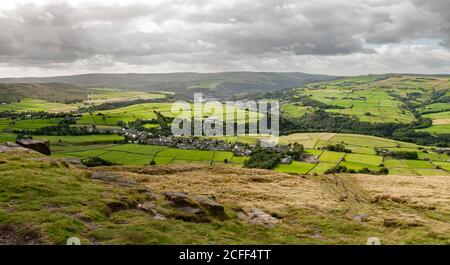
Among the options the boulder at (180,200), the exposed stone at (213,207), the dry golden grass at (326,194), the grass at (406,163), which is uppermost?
the boulder at (180,200)

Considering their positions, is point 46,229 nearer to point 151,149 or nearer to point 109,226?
point 109,226

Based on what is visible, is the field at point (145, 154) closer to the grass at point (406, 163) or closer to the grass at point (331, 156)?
the grass at point (331, 156)

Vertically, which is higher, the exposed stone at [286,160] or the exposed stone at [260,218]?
the exposed stone at [260,218]

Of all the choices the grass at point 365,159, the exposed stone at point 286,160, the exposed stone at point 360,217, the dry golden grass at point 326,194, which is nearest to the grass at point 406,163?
the grass at point 365,159

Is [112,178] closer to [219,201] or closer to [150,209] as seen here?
[150,209]

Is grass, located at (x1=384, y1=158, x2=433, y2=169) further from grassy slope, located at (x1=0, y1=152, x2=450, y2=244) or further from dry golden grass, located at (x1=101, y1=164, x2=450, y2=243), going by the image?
grassy slope, located at (x1=0, y1=152, x2=450, y2=244)

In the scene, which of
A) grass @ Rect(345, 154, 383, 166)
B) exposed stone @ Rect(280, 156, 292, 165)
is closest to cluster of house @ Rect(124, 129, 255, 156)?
exposed stone @ Rect(280, 156, 292, 165)
